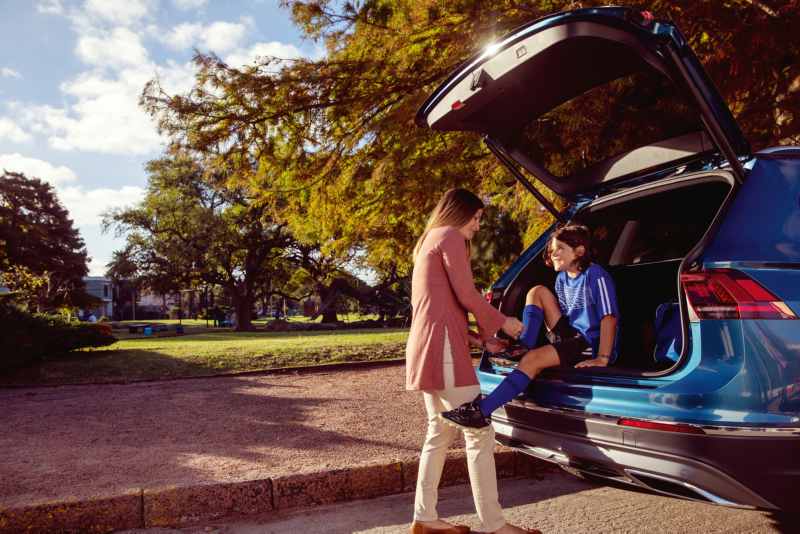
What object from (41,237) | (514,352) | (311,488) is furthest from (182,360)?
(41,237)

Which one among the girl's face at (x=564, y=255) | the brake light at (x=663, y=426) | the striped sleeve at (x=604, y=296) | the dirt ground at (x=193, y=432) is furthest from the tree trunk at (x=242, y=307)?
the brake light at (x=663, y=426)

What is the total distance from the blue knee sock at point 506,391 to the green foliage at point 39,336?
844 centimetres

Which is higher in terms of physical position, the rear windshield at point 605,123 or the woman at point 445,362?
the rear windshield at point 605,123

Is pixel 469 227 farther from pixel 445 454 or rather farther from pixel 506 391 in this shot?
pixel 445 454

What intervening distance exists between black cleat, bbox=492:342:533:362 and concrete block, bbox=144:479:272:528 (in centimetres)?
172

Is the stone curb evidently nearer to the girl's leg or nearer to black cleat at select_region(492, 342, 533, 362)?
black cleat at select_region(492, 342, 533, 362)

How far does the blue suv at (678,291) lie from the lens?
6.68 feet

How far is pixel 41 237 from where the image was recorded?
3497cm

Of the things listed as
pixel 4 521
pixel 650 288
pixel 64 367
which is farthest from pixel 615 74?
pixel 64 367

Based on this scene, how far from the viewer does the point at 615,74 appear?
3121 mm

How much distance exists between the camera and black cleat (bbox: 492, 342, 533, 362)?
3.24 meters

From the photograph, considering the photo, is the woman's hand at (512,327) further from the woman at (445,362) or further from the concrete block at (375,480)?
the concrete block at (375,480)

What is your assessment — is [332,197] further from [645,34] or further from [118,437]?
[645,34]

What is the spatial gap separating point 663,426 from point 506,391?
2.63 feet
